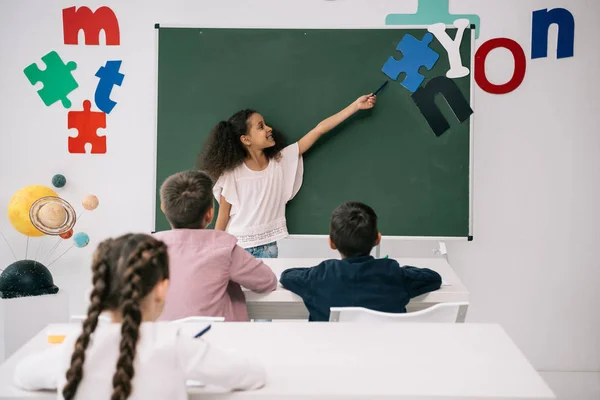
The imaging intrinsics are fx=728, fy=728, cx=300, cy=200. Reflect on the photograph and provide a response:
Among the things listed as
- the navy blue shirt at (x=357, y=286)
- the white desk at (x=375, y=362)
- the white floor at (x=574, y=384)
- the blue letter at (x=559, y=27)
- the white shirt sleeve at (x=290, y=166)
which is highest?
the blue letter at (x=559, y=27)

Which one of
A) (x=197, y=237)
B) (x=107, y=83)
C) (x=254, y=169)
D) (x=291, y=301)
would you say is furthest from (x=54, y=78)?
(x=291, y=301)

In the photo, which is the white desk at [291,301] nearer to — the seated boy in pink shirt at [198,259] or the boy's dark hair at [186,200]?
the seated boy in pink shirt at [198,259]

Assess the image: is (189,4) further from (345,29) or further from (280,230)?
(280,230)

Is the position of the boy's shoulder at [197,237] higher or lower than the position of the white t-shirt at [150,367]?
higher

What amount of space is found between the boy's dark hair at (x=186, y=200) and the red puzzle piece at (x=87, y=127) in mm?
1743

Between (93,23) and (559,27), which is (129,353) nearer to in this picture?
(93,23)

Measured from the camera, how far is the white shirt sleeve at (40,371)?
1527 mm

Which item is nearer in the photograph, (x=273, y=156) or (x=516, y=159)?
(x=273, y=156)

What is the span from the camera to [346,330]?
6.40 feet

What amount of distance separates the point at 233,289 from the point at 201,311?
8.9 inches

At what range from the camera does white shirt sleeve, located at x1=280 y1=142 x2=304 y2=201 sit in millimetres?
3465

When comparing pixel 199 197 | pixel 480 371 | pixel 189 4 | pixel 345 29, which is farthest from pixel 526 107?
pixel 480 371

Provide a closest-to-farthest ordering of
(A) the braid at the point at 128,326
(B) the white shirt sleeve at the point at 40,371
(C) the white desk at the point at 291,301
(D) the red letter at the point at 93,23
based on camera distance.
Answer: (A) the braid at the point at 128,326 < (B) the white shirt sleeve at the point at 40,371 < (C) the white desk at the point at 291,301 < (D) the red letter at the point at 93,23

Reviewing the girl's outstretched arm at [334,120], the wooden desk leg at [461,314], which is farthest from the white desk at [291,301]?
the girl's outstretched arm at [334,120]
